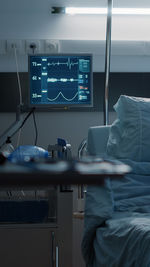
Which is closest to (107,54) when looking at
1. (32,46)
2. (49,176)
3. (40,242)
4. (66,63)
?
(66,63)

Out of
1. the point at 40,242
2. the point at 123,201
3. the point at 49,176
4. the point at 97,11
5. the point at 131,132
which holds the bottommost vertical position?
the point at 40,242

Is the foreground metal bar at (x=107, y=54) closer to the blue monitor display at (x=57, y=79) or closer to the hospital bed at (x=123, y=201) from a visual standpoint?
the blue monitor display at (x=57, y=79)

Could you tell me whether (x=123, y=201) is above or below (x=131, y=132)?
below

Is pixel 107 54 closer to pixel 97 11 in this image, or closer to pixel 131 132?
pixel 97 11

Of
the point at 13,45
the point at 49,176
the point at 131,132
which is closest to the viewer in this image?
the point at 49,176

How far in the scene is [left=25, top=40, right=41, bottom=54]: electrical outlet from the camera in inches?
97.8

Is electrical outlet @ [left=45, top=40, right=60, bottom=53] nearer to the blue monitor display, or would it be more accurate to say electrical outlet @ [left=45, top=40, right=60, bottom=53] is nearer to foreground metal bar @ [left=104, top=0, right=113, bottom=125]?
the blue monitor display

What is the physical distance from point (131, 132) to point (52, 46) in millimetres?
934

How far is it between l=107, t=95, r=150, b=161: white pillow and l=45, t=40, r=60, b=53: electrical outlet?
2.52ft

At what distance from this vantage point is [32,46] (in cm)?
248

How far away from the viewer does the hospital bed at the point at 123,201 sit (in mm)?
1329

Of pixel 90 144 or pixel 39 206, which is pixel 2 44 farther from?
pixel 39 206

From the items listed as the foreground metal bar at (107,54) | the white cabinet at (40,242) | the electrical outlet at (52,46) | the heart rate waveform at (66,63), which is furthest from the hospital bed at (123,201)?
the electrical outlet at (52,46)

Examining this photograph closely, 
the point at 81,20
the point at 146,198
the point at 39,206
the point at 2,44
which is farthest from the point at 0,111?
the point at 146,198
